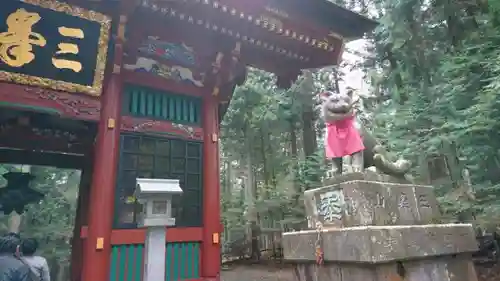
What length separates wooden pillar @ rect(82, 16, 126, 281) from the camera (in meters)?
4.06

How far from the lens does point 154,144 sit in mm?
4879

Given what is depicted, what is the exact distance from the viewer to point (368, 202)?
131 inches

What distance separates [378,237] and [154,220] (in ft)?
8.45

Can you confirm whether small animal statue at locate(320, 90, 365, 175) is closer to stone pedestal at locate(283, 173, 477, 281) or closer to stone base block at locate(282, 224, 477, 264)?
stone pedestal at locate(283, 173, 477, 281)

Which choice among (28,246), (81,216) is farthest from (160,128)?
(81,216)

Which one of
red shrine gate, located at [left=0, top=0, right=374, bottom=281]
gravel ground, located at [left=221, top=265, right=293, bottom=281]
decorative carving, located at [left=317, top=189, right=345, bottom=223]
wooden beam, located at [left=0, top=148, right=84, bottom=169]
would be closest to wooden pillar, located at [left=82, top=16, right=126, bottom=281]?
red shrine gate, located at [left=0, top=0, right=374, bottom=281]

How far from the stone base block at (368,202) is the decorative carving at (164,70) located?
2827 mm

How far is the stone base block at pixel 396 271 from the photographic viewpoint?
2.99m

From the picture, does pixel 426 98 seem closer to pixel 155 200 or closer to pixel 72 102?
pixel 155 200

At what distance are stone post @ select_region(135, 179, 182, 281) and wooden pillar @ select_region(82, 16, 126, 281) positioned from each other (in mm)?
542

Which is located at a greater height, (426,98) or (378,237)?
(426,98)

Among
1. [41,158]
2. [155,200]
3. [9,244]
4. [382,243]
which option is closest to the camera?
[382,243]

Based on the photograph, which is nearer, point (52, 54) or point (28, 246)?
point (28, 246)

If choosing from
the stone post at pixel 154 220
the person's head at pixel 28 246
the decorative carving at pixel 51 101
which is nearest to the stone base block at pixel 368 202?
the stone post at pixel 154 220
